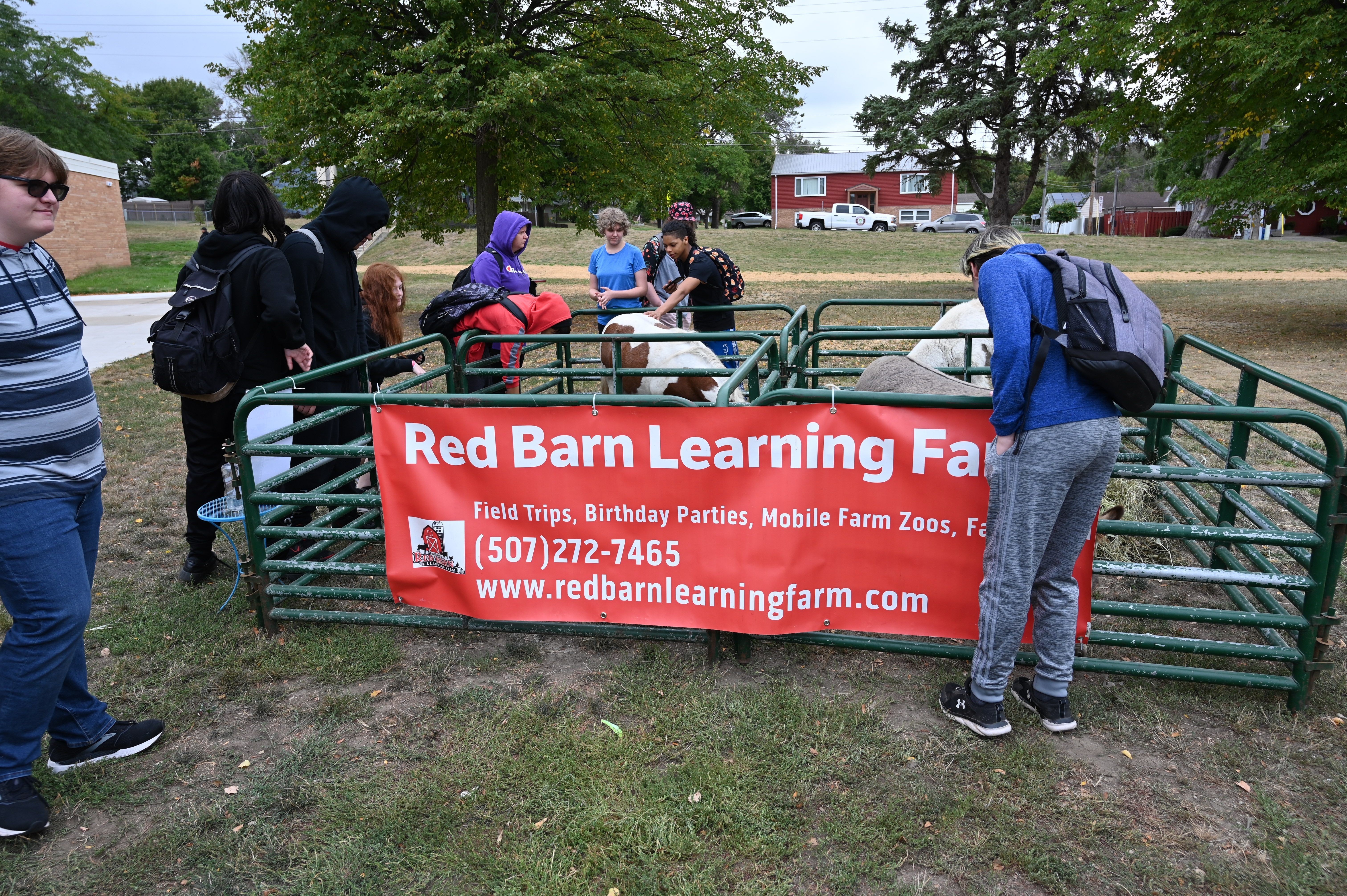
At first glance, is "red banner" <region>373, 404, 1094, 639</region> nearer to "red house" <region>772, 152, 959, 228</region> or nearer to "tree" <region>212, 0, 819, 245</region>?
"tree" <region>212, 0, 819, 245</region>

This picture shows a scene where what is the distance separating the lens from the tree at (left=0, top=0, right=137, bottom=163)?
38594mm

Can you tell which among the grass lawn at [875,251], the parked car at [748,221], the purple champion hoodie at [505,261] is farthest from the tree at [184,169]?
the purple champion hoodie at [505,261]

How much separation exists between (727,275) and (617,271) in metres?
1.09

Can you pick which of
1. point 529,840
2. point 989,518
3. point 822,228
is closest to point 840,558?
point 989,518

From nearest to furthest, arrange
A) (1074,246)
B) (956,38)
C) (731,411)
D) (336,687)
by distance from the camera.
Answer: (731,411) < (336,687) < (956,38) < (1074,246)

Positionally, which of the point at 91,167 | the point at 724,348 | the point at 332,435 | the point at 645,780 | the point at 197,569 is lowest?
the point at 645,780

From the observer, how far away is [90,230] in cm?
2728

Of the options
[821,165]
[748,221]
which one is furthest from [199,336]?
[821,165]

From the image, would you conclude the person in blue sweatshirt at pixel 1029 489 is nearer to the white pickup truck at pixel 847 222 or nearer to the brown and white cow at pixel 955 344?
the brown and white cow at pixel 955 344

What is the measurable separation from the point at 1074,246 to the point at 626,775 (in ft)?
113

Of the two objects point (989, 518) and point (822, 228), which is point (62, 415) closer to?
point (989, 518)

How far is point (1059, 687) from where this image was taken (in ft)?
10.6

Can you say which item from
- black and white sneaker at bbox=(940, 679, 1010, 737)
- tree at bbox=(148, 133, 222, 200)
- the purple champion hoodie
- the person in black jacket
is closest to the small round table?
the person in black jacket

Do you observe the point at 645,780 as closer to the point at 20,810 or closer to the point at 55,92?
the point at 20,810
